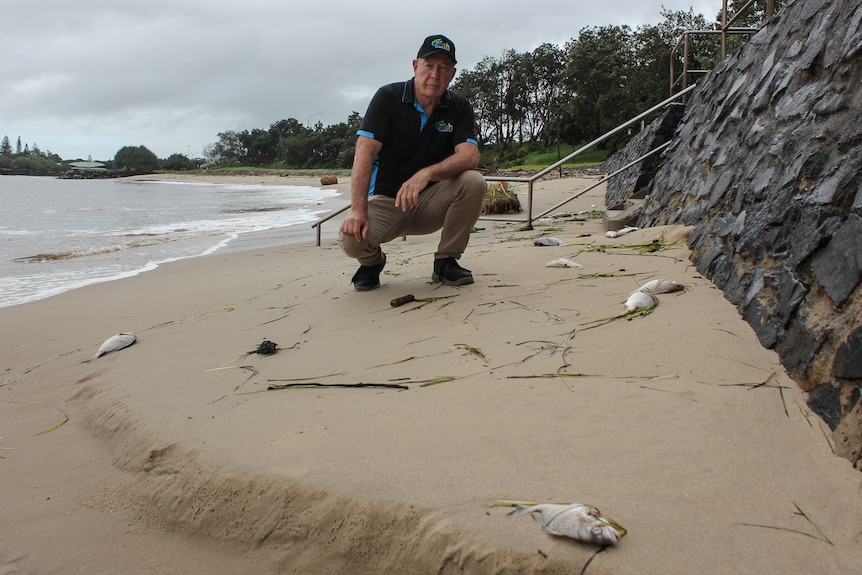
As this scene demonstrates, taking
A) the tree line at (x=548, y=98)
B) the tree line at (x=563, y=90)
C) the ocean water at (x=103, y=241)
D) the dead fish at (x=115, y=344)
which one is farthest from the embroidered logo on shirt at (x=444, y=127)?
the tree line at (x=563, y=90)

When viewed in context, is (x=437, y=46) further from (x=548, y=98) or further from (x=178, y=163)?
(x=178, y=163)

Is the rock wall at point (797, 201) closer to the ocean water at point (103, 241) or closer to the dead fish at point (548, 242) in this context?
the dead fish at point (548, 242)

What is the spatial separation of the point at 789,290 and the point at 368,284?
2.29m

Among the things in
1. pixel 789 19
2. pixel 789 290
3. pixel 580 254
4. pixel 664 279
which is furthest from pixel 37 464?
pixel 789 19

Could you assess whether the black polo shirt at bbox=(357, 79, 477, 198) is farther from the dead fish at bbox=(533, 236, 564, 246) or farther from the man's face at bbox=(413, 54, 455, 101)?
the dead fish at bbox=(533, 236, 564, 246)

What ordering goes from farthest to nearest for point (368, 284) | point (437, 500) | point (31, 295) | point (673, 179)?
point (673, 179), point (31, 295), point (368, 284), point (437, 500)

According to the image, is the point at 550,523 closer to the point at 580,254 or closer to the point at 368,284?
the point at 368,284

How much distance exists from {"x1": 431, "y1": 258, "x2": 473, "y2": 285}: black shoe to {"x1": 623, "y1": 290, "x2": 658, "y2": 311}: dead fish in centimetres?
108

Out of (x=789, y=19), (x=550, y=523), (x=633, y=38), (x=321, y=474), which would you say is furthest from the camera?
(x=633, y=38)

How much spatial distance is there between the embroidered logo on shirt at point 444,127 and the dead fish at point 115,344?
202cm

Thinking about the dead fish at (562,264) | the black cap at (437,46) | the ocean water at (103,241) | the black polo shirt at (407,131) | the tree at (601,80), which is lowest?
the ocean water at (103,241)

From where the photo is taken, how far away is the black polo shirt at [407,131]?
129 inches

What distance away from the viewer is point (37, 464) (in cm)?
181

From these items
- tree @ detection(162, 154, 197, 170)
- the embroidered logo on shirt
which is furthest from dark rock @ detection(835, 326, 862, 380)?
tree @ detection(162, 154, 197, 170)
